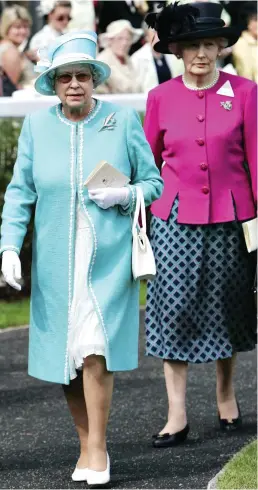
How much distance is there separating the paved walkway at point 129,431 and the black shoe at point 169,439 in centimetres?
4

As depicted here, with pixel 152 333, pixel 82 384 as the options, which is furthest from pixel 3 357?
pixel 82 384

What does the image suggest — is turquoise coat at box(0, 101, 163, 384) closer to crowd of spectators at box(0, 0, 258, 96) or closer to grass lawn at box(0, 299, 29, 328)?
grass lawn at box(0, 299, 29, 328)

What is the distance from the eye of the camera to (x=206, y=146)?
685 cm

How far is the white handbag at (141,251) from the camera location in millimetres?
5984

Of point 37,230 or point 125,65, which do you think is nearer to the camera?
point 37,230

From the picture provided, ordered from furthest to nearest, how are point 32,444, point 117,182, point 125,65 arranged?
1. point 125,65
2. point 32,444
3. point 117,182

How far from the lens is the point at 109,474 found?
242 inches

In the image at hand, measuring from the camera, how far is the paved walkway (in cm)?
628

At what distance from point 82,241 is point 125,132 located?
0.47 meters

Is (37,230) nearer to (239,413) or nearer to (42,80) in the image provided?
(42,80)

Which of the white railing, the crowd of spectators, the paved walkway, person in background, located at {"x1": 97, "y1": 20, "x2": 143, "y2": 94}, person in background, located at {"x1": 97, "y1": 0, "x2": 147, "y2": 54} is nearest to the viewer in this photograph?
the paved walkway

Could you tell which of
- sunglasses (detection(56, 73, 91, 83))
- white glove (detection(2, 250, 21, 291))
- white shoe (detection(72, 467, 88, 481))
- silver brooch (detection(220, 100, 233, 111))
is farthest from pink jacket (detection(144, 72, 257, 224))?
white shoe (detection(72, 467, 88, 481))

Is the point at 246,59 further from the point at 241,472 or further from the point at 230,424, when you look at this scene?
the point at 241,472

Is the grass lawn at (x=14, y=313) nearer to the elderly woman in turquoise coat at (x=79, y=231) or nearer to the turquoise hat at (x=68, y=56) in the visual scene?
the elderly woman in turquoise coat at (x=79, y=231)
